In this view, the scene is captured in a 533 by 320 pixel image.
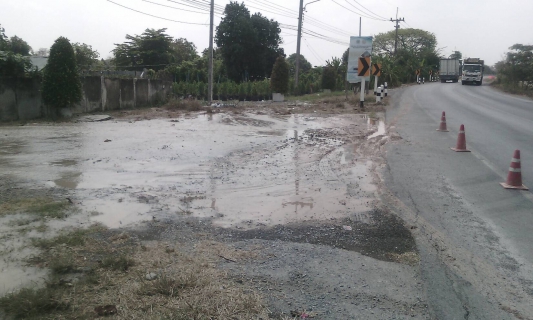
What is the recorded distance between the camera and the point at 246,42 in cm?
5103

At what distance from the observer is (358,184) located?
26.3 ft

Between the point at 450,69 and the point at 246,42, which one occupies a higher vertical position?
the point at 246,42

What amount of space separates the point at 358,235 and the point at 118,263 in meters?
2.73

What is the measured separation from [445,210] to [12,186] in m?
6.70

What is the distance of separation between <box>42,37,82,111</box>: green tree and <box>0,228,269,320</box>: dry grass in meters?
14.6

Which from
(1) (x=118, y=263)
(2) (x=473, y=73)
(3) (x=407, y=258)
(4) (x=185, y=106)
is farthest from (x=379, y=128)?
(2) (x=473, y=73)

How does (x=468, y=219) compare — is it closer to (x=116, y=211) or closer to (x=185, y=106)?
(x=116, y=211)

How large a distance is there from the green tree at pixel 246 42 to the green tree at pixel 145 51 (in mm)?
6400

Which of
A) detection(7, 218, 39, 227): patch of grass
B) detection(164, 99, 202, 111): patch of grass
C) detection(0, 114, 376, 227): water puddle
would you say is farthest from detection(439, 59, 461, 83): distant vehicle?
detection(7, 218, 39, 227): patch of grass

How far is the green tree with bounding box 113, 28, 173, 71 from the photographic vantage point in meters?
49.2

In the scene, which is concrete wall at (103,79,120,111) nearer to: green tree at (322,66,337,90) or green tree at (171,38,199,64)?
green tree at (322,66,337,90)

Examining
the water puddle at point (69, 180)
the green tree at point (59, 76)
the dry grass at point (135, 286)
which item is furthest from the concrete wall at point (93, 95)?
the dry grass at point (135, 286)

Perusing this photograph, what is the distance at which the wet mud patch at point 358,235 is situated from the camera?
15.9 ft

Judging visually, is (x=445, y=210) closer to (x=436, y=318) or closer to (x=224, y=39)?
(x=436, y=318)
